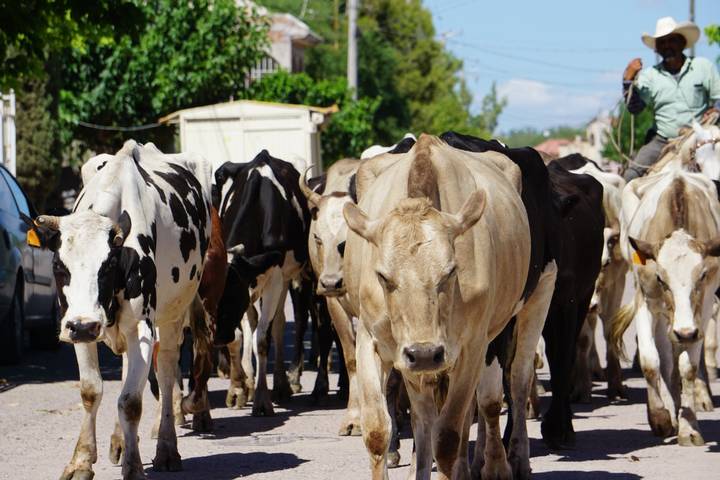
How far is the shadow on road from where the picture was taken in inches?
382

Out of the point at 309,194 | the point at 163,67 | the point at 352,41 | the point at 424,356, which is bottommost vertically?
the point at 424,356

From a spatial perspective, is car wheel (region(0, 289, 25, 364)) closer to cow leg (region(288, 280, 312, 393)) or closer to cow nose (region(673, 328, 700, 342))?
cow leg (region(288, 280, 312, 393))

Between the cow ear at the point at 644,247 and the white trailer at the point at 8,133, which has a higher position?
the white trailer at the point at 8,133

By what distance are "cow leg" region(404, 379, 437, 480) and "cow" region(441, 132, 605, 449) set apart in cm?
92

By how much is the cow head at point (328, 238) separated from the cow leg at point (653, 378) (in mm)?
2288

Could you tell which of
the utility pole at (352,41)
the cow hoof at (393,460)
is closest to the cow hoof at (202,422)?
the cow hoof at (393,460)

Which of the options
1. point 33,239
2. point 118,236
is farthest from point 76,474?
point 33,239

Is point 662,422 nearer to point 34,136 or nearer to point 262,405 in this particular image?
point 262,405

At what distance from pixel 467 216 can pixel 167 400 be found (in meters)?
3.48

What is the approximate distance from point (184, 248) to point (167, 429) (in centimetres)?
130

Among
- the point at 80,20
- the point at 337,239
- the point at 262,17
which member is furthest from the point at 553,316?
the point at 262,17

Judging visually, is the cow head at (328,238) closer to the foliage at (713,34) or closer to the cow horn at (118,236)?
the cow horn at (118,236)

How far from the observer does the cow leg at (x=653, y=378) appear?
11.1 meters

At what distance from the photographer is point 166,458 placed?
32.4ft
